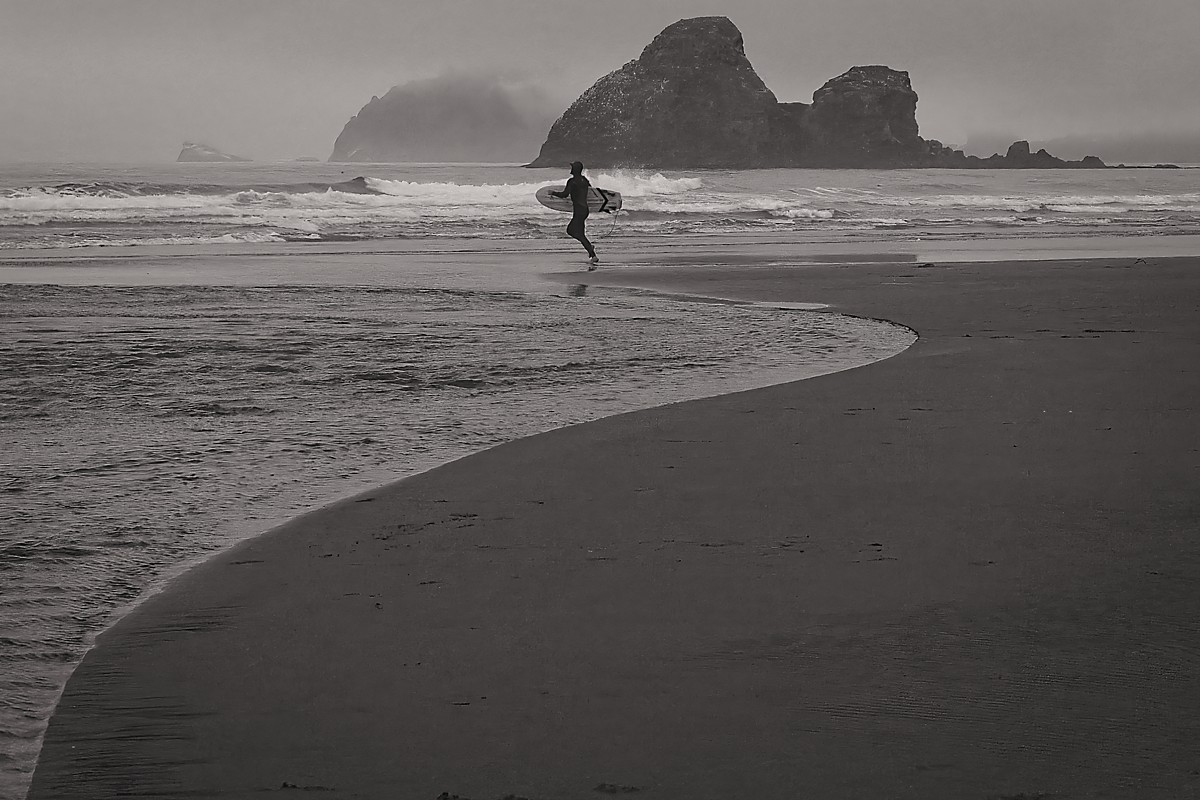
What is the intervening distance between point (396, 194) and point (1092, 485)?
42793 mm

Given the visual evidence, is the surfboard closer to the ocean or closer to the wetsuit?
the ocean

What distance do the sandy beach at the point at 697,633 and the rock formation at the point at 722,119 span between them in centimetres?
13912

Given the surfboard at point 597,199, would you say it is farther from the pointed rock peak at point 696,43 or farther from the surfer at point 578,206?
the pointed rock peak at point 696,43

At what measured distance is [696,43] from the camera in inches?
6220

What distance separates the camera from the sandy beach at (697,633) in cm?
210

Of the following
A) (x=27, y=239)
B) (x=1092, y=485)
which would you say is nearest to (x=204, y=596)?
(x=1092, y=485)

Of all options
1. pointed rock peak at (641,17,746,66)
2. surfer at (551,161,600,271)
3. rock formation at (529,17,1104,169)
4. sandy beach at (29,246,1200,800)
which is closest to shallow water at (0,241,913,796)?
sandy beach at (29,246,1200,800)

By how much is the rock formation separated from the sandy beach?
139 meters

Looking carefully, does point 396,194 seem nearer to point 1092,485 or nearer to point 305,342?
point 305,342

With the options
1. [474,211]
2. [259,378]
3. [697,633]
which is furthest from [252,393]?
[474,211]

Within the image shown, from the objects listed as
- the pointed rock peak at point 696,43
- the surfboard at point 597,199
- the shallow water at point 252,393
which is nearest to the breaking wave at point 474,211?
the surfboard at point 597,199

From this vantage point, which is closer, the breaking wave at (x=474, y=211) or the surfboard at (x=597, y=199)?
the surfboard at (x=597, y=199)

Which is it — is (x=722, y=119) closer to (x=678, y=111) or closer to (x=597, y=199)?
(x=678, y=111)

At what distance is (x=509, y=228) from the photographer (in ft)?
94.8
